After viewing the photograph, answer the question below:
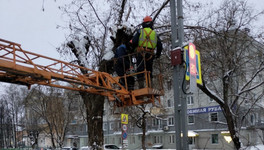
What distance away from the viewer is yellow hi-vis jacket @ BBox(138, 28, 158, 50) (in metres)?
8.92

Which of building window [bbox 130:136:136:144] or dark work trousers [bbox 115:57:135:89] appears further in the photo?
building window [bbox 130:136:136:144]

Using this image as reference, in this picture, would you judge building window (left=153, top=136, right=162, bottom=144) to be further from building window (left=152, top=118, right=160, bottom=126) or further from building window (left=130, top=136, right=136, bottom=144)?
building window (left=130, top=136, right=136, bottom=144)

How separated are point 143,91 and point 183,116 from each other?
2643 mm

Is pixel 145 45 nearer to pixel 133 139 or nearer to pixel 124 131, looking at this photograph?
pixel 124 131

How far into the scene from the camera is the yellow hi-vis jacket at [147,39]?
8922mm

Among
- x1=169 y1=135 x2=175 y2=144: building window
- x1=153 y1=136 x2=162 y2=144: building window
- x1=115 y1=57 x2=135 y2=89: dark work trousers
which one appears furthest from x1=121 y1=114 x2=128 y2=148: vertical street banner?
x1=153 y1=136 x2=162 y2=144: building window

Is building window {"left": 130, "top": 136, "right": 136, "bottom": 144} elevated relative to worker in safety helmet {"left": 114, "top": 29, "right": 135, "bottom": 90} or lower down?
lower down

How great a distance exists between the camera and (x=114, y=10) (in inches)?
544

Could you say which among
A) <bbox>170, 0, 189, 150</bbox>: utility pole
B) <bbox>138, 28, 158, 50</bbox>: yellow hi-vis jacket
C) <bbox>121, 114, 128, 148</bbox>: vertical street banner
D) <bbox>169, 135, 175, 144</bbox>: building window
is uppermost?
<bbox>138, 28, 158, 50</bbox>: yellow hi-vis jacket

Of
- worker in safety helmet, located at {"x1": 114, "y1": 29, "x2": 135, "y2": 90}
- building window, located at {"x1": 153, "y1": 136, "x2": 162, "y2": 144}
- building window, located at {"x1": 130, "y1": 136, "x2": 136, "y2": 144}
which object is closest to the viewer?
worker in safety helmet, located at {"x1": 114, "y1": 29, "x2": 135, "y2": 90}

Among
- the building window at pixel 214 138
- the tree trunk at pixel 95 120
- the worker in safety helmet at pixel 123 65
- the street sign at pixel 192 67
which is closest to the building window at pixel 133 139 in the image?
the building window at pixel 214 138

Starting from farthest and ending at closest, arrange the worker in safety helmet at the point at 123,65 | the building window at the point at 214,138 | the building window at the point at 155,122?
the building window at the point at 155,122 < the building window at the point at 214,138 < the worker in safety helmet at the point at 123,65

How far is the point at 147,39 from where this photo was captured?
8.97 meters

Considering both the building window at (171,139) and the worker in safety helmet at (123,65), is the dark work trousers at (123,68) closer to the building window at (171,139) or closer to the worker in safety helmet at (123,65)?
the worker in safety helmet at (123,65)
